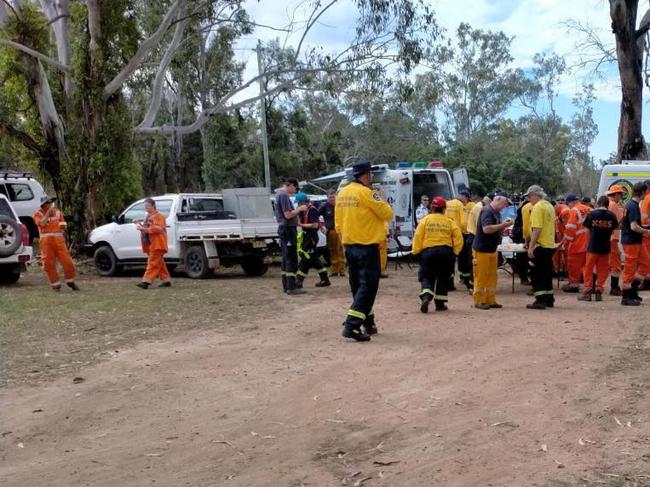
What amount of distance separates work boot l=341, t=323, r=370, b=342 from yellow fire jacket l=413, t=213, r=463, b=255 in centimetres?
243

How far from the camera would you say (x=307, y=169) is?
36594mm

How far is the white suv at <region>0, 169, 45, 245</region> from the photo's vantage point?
19219mm

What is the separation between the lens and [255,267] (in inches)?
593

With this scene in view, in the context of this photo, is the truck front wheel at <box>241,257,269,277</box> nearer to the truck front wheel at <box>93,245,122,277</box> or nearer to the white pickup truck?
the white pickup truck

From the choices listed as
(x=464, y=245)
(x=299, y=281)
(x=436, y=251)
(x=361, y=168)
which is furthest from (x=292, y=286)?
(x=361, y=168)

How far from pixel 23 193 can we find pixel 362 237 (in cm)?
1478

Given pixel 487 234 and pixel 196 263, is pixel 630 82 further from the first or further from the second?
pixel 196 263

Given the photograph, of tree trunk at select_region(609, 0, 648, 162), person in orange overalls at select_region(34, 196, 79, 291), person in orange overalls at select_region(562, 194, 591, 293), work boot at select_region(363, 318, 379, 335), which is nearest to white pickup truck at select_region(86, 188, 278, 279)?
person in orange overalls at select_region(34, 196, 79, 291)

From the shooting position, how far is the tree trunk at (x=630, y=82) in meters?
17.4

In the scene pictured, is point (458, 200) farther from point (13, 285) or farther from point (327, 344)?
point (13, 285)

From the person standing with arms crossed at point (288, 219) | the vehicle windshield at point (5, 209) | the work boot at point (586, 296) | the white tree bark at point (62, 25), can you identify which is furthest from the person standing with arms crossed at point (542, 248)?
the white tree bark at point (62, 25)

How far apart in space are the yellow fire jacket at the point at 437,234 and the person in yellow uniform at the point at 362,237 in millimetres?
2119

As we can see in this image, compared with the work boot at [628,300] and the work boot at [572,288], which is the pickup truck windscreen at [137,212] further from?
the work boot at [628,300]

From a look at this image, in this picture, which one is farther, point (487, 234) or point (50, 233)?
point (50, 233)
